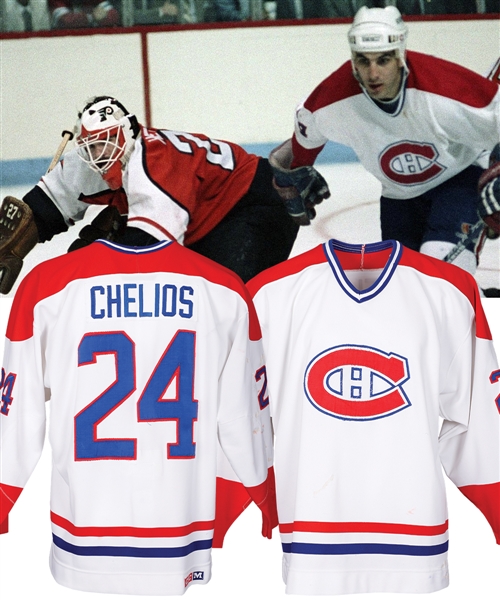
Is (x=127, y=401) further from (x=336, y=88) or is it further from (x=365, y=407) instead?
(x=336, y=88)

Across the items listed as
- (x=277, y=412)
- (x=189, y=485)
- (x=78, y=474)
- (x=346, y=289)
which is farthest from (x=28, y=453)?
(x=346, y=289)

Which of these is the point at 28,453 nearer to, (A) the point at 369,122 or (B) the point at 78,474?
(B) the point at 78,474

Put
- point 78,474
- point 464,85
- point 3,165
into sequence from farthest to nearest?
point 3,165 → point 464,85 → point 78,474

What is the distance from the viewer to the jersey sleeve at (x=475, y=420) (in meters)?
2.21

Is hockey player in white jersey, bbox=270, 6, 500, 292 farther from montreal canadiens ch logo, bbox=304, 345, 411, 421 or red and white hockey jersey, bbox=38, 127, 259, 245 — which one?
montreal canadiens ch logo, bbox=304, 345, 411, 421

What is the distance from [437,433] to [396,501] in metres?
0.17

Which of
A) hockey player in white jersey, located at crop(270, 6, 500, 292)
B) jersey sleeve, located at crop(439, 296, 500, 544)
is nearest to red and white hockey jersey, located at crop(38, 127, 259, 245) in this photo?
hockey player in white jersey, located at crop(270, 6, 500, 292)

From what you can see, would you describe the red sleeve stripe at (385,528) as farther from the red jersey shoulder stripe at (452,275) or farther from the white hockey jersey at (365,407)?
the red jersey shoulder stripe at (452,275)

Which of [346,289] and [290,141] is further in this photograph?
[290,141]

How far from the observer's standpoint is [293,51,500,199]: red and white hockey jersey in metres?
3.17

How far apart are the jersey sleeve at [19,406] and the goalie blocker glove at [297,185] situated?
1.36 m

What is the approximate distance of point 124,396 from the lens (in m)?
2.08

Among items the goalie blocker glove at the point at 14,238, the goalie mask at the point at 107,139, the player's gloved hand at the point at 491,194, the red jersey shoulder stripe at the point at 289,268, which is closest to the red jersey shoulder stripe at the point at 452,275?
the red jersey shoulder stripe at the point at 289,268

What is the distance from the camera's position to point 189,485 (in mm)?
2117
